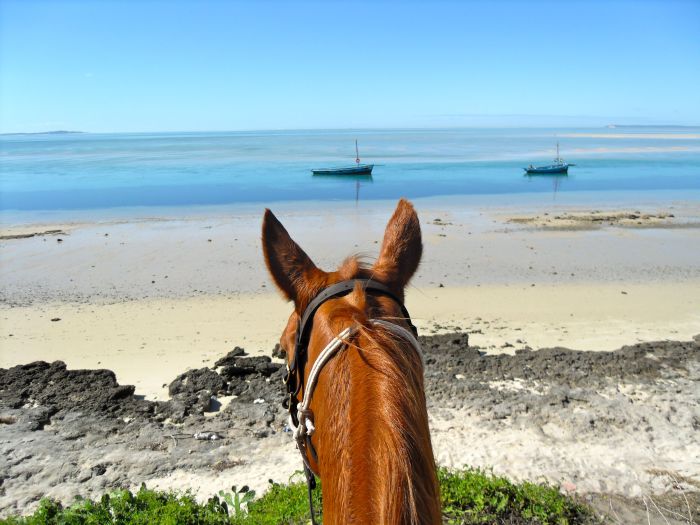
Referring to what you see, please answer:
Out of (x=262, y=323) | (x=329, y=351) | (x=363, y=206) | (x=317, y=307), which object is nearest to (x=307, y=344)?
(x=317, y=307)

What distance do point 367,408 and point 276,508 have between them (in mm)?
3663

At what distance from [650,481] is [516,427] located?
1.52 metres

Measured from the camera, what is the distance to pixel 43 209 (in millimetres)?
30469

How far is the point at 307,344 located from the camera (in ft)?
7.00

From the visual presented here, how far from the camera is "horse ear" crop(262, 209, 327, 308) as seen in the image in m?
2.28

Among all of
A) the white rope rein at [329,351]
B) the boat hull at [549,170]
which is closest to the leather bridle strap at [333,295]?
the white rope rein at [329,351]

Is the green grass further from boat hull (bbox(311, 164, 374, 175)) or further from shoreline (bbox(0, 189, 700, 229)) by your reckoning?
boat hull (bbox(311, 164, 374, 175))

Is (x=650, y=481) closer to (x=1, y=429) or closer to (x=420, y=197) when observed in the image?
(x=1, y=429)

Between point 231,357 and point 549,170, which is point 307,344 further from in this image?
point 549,170

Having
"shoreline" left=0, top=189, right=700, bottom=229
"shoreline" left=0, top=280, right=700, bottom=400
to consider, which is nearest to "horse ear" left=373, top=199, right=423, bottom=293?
"shoreline" left=0, top=280, right=700, bottom=400

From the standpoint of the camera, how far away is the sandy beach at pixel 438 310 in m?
5.70

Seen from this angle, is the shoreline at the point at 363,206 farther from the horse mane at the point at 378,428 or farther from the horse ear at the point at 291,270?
the horse mane at the point at 378,428

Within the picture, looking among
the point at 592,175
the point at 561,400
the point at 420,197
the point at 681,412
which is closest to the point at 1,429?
the point at 561,400

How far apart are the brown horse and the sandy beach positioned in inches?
85.7
